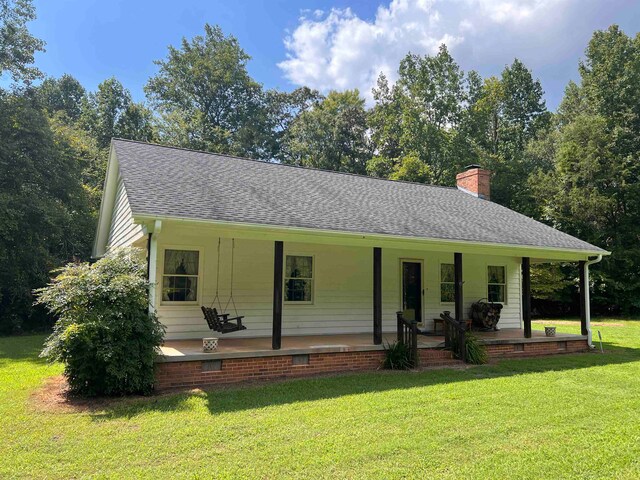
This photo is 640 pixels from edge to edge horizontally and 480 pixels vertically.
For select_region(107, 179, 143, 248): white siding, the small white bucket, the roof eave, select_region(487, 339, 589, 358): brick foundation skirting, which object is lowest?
select_region(487, 339, 589, 358): brick foundation skirting

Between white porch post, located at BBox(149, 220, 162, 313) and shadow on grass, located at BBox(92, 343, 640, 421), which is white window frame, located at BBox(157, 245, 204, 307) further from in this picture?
shadow on grass, located at BBox(92, 343, 640, 421)

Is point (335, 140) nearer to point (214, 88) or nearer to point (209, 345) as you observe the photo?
point (214, 88)

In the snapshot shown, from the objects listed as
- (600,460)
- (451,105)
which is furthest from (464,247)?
(451,105)

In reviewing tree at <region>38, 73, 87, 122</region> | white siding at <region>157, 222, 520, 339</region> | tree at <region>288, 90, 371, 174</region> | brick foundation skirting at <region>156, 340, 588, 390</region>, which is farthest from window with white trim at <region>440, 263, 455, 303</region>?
tree at <region>38, 73, 87, 122</region>

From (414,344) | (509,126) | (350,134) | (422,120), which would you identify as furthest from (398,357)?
(509,126)

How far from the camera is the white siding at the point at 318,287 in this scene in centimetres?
914

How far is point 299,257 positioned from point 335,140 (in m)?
25.0

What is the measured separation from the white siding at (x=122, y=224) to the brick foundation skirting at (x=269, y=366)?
2.69 metres

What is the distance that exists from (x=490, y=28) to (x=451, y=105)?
28.0 feet

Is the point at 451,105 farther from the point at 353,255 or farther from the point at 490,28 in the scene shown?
the point at 353,255

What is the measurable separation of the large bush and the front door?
670 centimetres

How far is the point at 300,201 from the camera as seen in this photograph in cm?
939

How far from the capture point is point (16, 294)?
1519cm

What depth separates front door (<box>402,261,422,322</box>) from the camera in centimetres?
1145
